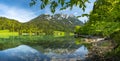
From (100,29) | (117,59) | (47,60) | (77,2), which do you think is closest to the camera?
(100,29)

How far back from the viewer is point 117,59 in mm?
21641

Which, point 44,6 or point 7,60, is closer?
point 44,6

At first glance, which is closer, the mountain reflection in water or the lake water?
the mountain reflection in water

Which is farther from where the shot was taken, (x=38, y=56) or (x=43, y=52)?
(x=43, y=52)

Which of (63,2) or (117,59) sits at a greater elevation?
(63,2)

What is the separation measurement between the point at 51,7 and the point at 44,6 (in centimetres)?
22

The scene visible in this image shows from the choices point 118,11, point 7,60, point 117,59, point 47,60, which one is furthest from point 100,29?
point 7,60

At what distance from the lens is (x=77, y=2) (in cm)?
820

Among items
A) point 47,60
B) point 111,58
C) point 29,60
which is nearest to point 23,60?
point 29,60

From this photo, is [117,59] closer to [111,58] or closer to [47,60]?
[111,58]

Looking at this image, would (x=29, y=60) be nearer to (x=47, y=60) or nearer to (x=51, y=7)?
(x=47, y=60)

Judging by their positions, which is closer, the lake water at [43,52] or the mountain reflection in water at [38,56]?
the mountain reflection in water at [38,56]

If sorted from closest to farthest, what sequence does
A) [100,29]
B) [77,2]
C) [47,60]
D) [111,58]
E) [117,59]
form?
[100,29]
[77,2]
[117,59]
[111,58]
[47,60]

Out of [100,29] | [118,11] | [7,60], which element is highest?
[118,11]
